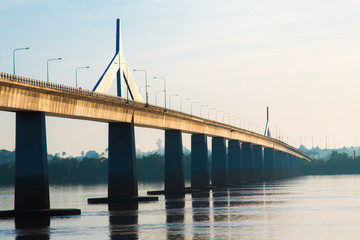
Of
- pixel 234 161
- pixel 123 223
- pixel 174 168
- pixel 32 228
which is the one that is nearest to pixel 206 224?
pixel 123 223

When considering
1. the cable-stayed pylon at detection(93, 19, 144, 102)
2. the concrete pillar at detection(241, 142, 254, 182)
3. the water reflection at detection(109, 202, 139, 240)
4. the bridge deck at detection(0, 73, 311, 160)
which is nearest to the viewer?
the water reflection at detection(109, 202, 139, 240)

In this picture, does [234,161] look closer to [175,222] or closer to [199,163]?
[199,163]

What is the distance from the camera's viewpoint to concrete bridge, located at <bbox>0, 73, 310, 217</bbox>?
62.4 m

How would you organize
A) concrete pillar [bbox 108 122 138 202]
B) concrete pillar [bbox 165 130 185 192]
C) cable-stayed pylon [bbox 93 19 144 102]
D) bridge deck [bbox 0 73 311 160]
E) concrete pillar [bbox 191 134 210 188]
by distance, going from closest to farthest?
bridge deck [bbox 0 73 311 160]
concrete pillar [bbox 108 122 138 202]
cable-stayed pylon [bbox 93 19 144 102]
concrete pillar [bbox 165 130 185 192]
concrete pillar [bbox 191 134 210 188]

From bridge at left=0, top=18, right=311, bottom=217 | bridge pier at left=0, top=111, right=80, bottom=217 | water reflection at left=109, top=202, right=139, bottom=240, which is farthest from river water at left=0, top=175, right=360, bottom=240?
bridge at left=0, top=18, right=311, bottom=217

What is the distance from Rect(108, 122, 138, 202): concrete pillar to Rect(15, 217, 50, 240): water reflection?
2870 cm

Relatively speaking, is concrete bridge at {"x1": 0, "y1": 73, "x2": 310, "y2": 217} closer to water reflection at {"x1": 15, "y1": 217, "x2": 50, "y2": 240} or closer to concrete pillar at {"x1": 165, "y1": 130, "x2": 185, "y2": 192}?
concrete pillar at {"x1": 165, "y1": 130, "x2": 185, "y2": 192}

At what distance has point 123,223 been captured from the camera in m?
50.8

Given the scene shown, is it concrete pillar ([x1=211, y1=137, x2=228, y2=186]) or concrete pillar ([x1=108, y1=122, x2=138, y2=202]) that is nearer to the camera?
concrete pillar ([x1=108, y1=122, x2=138, y2=202])

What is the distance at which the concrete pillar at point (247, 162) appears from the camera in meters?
180

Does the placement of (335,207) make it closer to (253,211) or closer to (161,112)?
(253,211)

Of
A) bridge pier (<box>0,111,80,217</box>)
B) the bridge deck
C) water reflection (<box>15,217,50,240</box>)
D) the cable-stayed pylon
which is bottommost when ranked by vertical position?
water reflection (<box>15,217,50,240</box>)

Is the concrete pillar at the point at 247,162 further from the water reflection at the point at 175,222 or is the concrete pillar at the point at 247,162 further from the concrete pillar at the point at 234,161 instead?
the water reflection at the point at 175,222

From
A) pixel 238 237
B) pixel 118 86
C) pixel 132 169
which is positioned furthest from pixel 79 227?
pixel 118 86
